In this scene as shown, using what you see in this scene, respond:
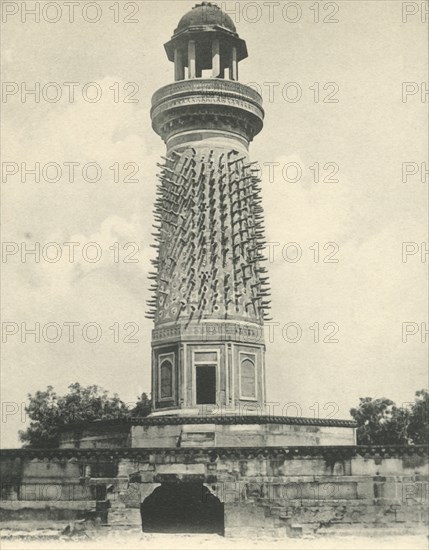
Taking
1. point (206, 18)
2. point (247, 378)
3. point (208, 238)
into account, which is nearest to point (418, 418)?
point (247, 378)

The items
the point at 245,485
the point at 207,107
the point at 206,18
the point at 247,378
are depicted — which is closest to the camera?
the point at 245,485

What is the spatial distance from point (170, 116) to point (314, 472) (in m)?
15.2

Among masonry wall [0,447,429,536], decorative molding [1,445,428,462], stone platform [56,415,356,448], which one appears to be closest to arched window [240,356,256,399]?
stone platform [56,415,356,448]

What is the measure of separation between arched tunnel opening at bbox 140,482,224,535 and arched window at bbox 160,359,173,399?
4885 mm

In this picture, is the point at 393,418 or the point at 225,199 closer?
the point at 225,199

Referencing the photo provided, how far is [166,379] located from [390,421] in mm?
18968

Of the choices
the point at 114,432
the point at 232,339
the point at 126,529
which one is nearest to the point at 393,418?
the point at 232,339

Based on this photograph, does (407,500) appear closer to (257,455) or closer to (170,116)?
(257,455)

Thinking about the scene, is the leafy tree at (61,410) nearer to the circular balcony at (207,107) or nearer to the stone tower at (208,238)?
the stone tower at (208,238)

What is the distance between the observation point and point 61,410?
42.8 m

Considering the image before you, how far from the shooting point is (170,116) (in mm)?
32812

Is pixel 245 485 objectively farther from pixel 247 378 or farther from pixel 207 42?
pixel 207 42

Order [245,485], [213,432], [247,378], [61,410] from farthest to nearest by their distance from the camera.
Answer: [61,410]
[247,378]
[213,432]
[245,485]

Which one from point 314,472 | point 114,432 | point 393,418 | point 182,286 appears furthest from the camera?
point 393,418
